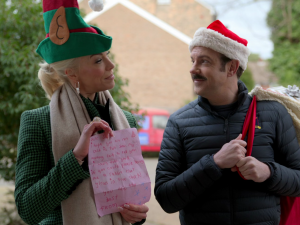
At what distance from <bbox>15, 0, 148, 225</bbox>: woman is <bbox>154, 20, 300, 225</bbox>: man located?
32cm

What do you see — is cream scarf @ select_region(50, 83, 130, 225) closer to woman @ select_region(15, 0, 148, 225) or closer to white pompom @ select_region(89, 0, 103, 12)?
woman @ select_region(15, 0, 148, 225)

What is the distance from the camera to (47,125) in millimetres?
1676

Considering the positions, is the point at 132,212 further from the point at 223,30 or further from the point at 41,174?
the point at 223,30

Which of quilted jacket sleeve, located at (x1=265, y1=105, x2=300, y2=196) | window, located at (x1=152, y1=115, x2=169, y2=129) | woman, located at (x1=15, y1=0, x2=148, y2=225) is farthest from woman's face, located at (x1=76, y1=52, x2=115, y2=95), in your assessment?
window, located at (x1=152, y1=115, x2=169, y2=129)

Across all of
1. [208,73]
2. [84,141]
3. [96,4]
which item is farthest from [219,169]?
[96,4]

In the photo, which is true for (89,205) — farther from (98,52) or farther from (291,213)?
(291,213)

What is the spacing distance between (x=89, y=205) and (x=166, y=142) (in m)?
0.62

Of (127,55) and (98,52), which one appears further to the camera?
(127,55)

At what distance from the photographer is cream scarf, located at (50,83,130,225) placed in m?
1.59

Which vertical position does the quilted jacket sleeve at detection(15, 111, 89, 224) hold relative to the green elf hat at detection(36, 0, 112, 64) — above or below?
below

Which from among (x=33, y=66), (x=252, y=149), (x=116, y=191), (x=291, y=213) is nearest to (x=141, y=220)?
(x=116, y=191)

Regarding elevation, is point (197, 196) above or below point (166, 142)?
below

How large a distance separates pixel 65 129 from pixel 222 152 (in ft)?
2.69

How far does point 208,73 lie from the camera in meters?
1.94
